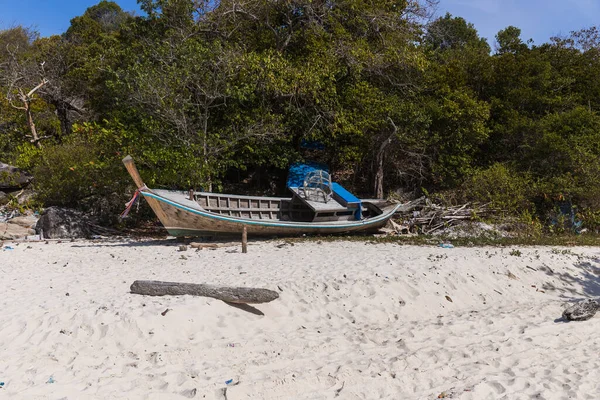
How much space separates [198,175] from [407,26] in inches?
382

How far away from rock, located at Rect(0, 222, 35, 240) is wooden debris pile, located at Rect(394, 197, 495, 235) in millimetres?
10651

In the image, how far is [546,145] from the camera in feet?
52.2

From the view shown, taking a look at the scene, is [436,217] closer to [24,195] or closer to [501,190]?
[501,190]

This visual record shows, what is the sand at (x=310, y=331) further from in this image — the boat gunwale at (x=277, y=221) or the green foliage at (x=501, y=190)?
the green foliage at (x=501, y=190)

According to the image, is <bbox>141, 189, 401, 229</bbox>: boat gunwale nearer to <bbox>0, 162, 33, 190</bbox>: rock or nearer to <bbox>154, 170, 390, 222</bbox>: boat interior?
<bbox>154, 170, 390, 222</bbox>: boat interior

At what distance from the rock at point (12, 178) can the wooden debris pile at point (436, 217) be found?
12823 mm

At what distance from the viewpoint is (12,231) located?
41.7 feet

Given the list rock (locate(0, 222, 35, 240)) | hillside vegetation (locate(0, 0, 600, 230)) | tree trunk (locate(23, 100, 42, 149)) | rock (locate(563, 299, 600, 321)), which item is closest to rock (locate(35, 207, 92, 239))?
rock (locate(0, 222, 35, 240))

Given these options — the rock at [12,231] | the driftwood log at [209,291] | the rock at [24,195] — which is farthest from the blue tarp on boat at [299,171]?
the rock at [24,195]

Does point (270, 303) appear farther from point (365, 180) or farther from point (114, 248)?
point (365, 180)

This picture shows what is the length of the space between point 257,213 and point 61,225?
5571 mm

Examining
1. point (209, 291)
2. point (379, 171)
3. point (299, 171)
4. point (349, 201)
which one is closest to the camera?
point (209, 291)

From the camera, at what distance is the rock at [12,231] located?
12.3m

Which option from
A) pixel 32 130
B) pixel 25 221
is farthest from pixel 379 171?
pixel 32 130
